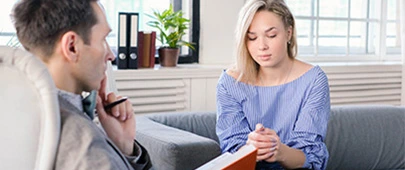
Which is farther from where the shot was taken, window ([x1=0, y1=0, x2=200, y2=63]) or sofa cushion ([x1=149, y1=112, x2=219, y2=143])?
window ([x1=0, y1=0, x2=200, y2=63])

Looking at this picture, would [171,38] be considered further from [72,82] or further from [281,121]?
[72,82]

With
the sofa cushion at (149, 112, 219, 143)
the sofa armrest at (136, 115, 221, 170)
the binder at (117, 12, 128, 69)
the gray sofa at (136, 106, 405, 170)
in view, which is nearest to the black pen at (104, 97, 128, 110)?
the sofa armrest at (136, 115, 221, 170)

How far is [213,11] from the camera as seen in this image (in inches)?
134

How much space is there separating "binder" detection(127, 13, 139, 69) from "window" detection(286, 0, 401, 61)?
133cm

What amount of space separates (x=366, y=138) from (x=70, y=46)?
2.37 m

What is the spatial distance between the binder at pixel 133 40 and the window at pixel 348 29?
1325 mm

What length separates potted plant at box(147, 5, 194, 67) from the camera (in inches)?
124

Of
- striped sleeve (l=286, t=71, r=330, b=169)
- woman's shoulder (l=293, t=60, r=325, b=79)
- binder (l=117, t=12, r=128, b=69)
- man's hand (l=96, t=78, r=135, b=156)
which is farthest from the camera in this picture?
binder (l=117, t=12, r=128, b=69)

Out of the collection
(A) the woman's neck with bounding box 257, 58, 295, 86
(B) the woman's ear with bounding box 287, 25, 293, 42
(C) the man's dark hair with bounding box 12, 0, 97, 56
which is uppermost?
(B) the woman's ear with bounding box 287, 25, 293, 42

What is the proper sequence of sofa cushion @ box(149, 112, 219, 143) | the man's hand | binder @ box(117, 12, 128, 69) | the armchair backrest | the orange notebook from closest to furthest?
1. the armchair backrest
2. the orange notebook
3. the man's hand
4. sofa cushion @ box(149, 112, 219, 143)
5. binder @ box(117, 12, 128, 69)

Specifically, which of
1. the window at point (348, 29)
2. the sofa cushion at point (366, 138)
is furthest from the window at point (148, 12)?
the sofa cushion at point (366, 138)

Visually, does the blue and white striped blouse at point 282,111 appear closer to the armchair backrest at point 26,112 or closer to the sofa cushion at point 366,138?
the sofa cushion at point 366,138

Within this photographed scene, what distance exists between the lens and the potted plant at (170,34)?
10.4 feet

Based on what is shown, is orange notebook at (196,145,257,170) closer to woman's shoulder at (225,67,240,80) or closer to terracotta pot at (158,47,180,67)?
woman's shoulder at (225,67,240,80)
